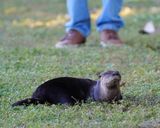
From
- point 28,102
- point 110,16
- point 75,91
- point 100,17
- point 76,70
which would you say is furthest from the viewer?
point 100,17

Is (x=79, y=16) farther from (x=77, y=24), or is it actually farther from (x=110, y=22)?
(x=110, y=22)

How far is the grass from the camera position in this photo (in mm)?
4555

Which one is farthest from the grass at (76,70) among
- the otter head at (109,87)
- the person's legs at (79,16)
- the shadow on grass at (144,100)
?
the person's legs at (79,16)

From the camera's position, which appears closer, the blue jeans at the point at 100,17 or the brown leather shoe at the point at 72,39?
the blue jeans at the point at 100,17

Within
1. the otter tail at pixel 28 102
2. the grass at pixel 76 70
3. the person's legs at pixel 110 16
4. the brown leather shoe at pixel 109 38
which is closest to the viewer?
the grass at pixel 76 70

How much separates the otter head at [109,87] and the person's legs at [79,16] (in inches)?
120

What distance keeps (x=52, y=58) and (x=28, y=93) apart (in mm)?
1709

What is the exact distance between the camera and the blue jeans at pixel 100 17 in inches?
312

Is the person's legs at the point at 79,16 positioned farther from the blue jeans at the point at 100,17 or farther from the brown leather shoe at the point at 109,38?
the brown leather shoe at the point at 109,38

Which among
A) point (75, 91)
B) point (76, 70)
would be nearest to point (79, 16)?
point (76, 70)

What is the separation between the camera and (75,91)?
198 inches

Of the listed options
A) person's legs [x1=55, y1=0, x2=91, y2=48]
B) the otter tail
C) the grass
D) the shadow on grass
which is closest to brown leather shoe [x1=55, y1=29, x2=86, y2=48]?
person's legs [x1=55, y1=0, x2=91, y2=48]

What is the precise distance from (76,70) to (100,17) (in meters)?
1.87

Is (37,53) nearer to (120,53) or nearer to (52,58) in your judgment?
(52,58)
